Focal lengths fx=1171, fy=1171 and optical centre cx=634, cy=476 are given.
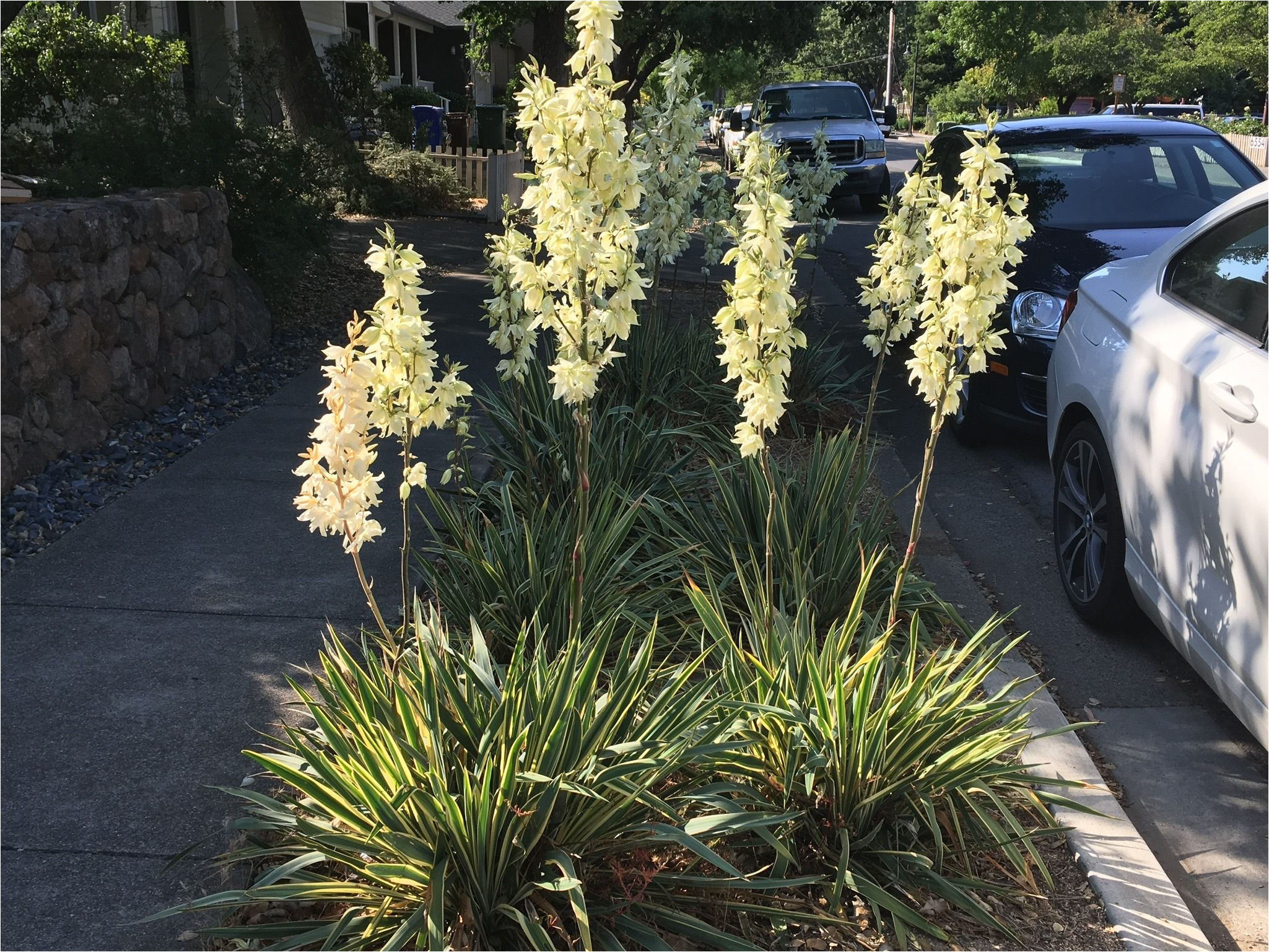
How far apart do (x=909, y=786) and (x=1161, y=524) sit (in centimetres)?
153

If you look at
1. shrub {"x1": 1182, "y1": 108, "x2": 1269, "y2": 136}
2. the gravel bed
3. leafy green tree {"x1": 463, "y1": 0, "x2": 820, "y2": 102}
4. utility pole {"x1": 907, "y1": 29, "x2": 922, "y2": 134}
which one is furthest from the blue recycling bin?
utility pole {"x1": 907, "y1": 29, "x2": 922, "y2": 134}

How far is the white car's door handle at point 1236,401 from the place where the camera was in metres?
3.38

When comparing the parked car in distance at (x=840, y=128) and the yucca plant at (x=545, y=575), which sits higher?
the parked car in distance at (x=840, y=128)

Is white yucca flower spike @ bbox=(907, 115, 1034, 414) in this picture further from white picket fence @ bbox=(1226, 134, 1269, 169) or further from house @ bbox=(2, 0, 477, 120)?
white picket fence @ bbox=(1226, 134, 1269, 169)

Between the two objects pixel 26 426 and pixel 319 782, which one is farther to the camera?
pixel 26 426

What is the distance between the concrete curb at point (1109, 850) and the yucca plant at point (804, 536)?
1.60 ft

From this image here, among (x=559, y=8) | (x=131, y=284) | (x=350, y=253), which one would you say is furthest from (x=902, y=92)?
(x=131, y=284)

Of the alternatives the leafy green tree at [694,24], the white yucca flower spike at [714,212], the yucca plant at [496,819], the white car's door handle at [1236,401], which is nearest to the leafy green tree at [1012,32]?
the leafy green tree at [694,24]

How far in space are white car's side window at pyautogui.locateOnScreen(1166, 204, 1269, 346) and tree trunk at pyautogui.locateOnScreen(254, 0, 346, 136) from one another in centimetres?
1133

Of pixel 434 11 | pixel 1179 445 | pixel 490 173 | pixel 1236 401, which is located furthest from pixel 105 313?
pixel 434 11

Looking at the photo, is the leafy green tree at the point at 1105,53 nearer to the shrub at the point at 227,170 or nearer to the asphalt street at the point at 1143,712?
the shrub at the point at 227,170

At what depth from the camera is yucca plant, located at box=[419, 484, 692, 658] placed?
4047mm

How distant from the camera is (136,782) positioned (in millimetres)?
3354

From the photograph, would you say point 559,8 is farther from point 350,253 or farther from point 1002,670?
point 1002,670
